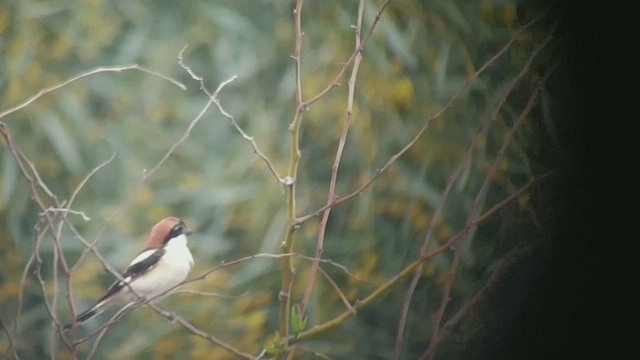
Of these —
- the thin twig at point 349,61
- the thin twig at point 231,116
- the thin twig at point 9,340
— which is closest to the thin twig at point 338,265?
the thin twig at point 231,116

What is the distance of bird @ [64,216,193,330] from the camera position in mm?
1364

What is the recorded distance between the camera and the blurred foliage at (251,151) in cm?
136

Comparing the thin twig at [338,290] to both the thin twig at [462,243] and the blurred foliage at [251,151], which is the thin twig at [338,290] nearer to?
the blurred foliage at [251,151]

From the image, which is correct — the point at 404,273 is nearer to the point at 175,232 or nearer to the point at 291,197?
the point at 291,197

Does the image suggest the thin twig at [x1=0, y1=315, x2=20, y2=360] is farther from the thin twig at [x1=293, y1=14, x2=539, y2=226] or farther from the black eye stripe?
the thin twig at [x1=293, y1=14, x2=539, y2=226]

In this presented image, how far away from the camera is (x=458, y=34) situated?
1.55 m

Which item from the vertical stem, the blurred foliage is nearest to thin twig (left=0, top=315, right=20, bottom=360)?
the blurred foliage

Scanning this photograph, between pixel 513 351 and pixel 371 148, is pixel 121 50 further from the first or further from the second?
pixel 513 351

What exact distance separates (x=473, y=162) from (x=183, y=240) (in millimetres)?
517

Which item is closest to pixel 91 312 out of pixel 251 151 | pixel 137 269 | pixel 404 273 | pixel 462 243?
pixel 137 269

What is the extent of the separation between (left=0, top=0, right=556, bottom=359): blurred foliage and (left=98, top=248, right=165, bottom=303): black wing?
1cm

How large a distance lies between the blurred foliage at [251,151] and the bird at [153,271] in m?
0.02

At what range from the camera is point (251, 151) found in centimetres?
143

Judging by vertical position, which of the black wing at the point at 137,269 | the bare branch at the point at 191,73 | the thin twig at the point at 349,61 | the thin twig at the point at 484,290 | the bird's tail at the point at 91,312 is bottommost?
the thin twig at the point at 484,290
